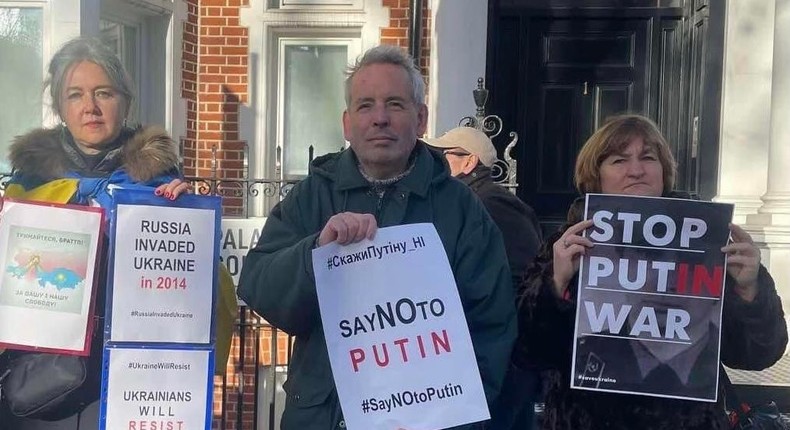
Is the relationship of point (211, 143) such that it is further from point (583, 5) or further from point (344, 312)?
point (344, 312)

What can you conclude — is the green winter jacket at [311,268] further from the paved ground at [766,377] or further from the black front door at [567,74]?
the black front door at [567,74]

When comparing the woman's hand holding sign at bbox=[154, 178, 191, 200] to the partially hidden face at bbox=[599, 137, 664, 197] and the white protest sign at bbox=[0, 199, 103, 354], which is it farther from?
the partially hidden face at bbox=[599, 137, 664, 197]

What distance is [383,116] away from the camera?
2.45 m

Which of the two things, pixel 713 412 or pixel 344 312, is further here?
pixel 713 412

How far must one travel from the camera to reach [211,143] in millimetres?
8609

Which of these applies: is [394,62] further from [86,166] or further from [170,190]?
[86,166]

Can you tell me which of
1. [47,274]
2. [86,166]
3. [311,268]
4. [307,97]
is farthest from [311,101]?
[311,268]

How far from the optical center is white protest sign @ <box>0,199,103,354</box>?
2.95 metres

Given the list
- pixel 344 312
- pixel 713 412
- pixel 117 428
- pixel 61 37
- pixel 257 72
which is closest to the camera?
pixel 344 312

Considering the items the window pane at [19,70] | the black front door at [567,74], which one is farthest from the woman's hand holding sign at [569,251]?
the black front door at [567,74]

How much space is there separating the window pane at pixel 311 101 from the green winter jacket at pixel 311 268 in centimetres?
621

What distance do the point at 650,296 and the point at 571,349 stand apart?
0.26 metres

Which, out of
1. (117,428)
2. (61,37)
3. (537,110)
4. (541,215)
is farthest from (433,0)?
(117,428)

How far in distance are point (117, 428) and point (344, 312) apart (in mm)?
1021
